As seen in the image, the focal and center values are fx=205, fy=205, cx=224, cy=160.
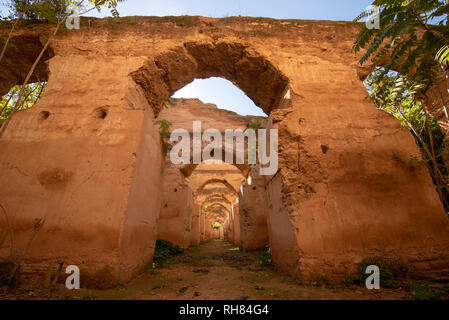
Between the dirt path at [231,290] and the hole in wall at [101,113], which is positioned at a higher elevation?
the hole in wall at [101,113]

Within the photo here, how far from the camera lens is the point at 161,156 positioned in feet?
15.3

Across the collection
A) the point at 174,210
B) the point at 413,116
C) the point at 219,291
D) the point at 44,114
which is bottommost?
the point at 219,291

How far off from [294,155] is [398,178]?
1655mm

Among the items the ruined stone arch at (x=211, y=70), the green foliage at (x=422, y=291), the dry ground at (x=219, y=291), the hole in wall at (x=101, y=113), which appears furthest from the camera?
the ruined stone arch at (x=211, y=70)

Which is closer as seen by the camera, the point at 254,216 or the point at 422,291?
the point at 422,291

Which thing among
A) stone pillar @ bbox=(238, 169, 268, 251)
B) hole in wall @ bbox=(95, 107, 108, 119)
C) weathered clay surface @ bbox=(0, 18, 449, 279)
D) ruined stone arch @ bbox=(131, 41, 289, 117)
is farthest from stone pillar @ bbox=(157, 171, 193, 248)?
hole in wall @ bbox=(95, 107, 108, 119)

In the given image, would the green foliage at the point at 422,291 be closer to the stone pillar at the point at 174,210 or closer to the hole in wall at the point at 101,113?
the hole in wall at the point at 101,113

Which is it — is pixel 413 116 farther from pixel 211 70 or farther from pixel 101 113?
pixel 101 113

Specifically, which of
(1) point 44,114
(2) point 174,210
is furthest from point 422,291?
(2) point 174,210

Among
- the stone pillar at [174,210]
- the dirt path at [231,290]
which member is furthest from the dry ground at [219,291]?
the stone pillar at [174,210]

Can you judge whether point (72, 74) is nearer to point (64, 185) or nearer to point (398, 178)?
point (64, 185)

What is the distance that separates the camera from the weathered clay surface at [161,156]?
9.48ft

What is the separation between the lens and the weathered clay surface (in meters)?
2.89
